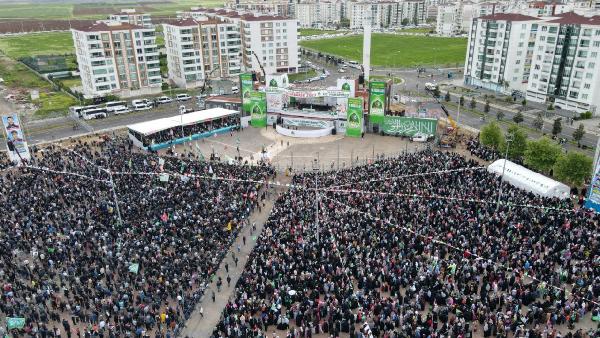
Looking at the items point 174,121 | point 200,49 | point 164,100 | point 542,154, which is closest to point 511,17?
point 542,154

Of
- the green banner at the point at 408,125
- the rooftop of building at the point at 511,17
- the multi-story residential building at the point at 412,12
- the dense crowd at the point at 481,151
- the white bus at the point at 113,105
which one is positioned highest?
the rooftop of building at the point at 511,17

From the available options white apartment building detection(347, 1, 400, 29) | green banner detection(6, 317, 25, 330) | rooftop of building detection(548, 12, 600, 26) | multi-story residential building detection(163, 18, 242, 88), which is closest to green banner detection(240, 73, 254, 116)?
multi-story residential building detection(163, 18, 242, 88)

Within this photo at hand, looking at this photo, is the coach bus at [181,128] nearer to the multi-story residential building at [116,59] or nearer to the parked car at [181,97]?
the parked car at [181,97]

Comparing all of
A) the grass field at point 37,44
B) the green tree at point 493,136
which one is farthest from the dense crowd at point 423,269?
the grass field at point 37,44

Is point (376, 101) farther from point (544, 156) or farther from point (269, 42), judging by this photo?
point (269, 42)

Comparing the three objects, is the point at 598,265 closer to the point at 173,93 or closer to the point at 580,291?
the point at 580,291

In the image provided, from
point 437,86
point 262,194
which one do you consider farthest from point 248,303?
point 437,86

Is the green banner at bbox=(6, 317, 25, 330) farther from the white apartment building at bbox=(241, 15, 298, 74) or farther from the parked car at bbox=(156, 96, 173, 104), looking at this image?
the white apartment building at bbox=(241, 15, 298, 74)
